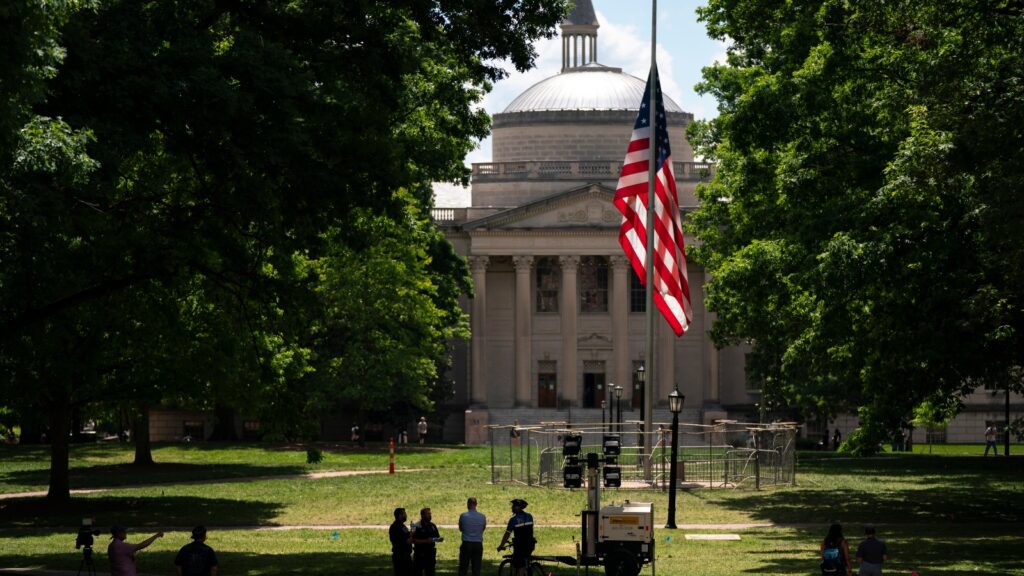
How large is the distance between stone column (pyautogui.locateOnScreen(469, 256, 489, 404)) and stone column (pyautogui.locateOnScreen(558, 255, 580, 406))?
14.6 ft

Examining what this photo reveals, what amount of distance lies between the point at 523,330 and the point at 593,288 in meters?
4.94

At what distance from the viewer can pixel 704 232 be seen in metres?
56.8

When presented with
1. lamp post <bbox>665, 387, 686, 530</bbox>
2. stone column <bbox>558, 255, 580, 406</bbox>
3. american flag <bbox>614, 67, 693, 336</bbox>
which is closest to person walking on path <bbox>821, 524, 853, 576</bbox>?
lamp post <bbox>665, 387, 686, 530</bbox>

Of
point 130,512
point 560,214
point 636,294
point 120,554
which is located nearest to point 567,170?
point 560,214

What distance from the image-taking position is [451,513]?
3800 centimetres

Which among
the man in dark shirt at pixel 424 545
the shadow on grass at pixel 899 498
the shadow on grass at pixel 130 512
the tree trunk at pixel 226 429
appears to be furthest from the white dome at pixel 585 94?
the man in dark shirt at pixel 424 545

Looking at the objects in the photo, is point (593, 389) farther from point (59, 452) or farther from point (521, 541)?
point (521, 541)

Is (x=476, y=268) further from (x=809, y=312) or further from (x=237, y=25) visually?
(x=237, y=25)

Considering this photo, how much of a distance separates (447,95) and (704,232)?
900 inches

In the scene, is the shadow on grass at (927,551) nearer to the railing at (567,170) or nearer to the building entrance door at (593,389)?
the building entrance door at (593,389)

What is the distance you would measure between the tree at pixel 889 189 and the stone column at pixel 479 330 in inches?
2015

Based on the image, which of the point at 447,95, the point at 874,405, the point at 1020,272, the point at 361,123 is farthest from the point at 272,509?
the point at 1020,272

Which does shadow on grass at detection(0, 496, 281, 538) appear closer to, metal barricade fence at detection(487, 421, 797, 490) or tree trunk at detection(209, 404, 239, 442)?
metal barricade fence at detection(487, 421, 797, 490)

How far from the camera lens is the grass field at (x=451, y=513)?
91.7ft
